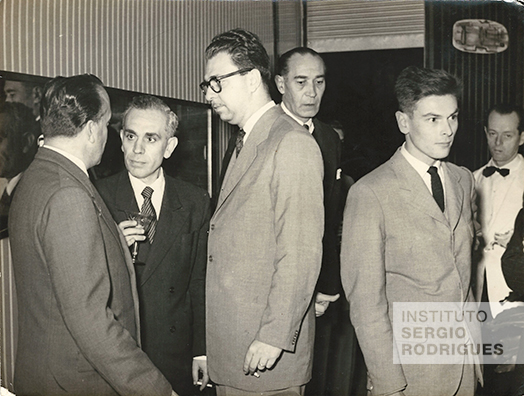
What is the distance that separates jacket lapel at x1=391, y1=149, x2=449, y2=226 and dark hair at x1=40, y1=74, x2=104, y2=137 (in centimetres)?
123

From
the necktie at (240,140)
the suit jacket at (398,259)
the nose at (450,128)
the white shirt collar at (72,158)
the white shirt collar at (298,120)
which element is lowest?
the suit jacket at (398,259)

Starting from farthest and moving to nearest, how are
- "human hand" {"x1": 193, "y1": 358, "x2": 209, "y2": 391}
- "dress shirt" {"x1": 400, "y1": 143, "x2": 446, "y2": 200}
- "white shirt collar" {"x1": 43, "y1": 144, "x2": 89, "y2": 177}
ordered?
"human hand" {"x1": 193, "y1": 358, "x2": 209, "y2": 391}, "dress shirt" {"x1": 400, "y1": 143, "x2": 446, "y2": 200}, "white shirt collar" {"x1": 43, "y1": 144, "x2": 89, "y2": 177}

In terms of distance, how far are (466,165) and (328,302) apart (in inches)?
34.9

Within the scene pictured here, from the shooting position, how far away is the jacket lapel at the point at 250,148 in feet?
6.14

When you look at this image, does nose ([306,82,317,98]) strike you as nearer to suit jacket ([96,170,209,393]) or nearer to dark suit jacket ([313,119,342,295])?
dark suit jacket ([313,119,342,295])

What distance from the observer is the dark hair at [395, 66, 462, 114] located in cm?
210

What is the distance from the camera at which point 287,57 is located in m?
2.37

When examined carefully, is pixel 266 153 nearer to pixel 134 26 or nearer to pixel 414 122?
pixel 414 122

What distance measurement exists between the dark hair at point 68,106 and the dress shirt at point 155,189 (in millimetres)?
349

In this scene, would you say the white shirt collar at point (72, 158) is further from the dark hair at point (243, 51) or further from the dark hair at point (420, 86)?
the dark hair at point (420, 86)

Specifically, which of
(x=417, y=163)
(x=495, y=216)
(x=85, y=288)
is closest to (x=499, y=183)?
(x=495, y=216)

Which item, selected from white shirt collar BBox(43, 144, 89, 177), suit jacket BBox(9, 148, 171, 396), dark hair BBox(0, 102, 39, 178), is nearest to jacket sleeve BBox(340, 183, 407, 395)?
suit jacket BBox(9, 148, 171, 396)

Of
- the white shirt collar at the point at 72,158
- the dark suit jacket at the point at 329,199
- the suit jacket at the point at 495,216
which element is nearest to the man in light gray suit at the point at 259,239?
the dark suit jacket at the point at 329,199

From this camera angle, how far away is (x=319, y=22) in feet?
7.54
